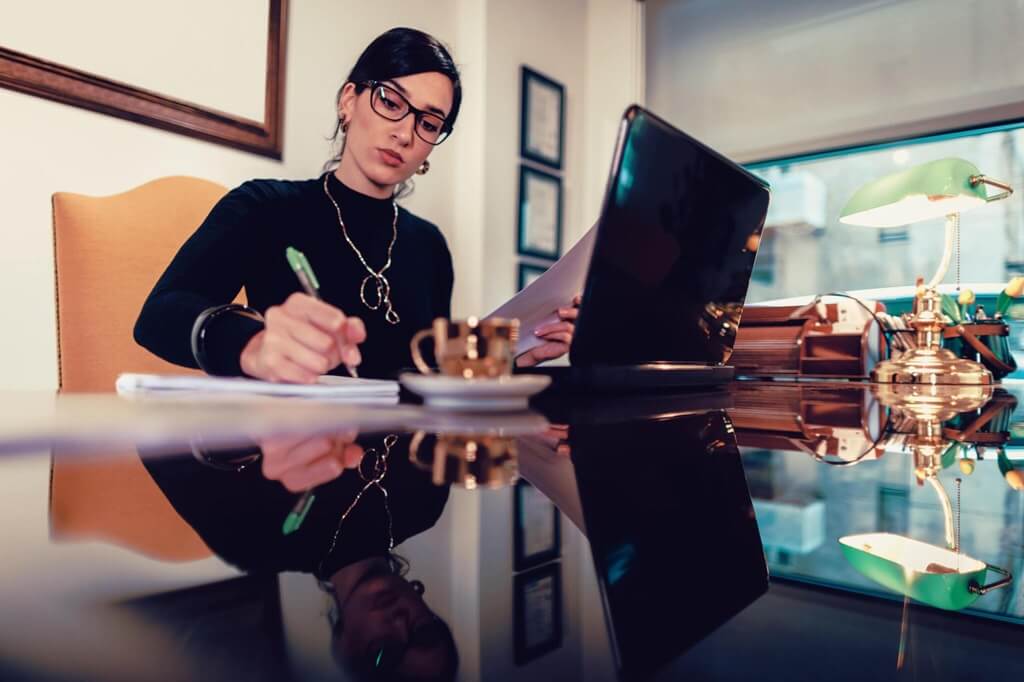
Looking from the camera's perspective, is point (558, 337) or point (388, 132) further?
point (388, 132)

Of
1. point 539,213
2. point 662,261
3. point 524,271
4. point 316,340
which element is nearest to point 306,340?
point 316,340

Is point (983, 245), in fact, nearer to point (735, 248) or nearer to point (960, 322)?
point (960, 322)

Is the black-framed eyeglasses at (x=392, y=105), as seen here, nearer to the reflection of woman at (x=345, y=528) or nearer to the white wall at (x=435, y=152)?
the white wall at (x=435, y=152)

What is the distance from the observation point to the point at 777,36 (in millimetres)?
2377

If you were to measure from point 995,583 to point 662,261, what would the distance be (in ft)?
1.70

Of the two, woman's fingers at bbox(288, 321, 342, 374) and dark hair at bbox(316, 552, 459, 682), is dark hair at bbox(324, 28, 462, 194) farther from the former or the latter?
dark hair at bbox(316, 552, 459, 682)

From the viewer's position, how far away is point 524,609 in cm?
13

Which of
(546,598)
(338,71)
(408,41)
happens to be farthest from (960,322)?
(338,71)

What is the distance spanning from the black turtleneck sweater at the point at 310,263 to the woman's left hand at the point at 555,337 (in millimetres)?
221

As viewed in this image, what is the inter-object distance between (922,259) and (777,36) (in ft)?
3.12

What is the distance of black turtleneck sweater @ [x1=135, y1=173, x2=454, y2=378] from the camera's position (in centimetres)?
83

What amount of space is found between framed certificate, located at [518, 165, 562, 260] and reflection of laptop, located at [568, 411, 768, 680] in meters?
2.16

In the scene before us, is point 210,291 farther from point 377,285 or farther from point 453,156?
point 453,156

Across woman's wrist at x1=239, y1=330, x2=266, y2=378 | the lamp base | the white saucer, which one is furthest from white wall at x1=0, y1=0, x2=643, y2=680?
the lamp base
